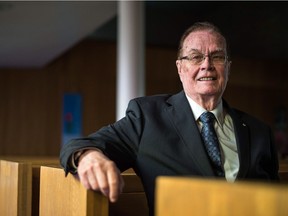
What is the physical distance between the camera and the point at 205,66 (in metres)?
1.62

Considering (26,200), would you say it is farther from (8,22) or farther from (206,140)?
(8,22)

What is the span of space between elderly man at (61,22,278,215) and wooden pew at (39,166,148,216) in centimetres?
13

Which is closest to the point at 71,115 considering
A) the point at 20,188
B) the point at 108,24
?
the point at 108,24

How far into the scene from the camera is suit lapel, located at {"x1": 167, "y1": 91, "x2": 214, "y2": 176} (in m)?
1.48

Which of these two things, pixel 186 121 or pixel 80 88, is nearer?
pixel 186 121

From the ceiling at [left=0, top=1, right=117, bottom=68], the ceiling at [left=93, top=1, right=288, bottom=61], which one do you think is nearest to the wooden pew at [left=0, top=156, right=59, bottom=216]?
the ceiling at [left=0, top=1, right=117, bottom=68]

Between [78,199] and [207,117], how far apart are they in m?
0.59

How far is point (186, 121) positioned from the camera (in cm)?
159

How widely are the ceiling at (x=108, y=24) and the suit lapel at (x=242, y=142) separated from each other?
324 cm

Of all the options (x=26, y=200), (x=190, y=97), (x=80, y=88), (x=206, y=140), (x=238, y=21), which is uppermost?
(x=238, y=21)

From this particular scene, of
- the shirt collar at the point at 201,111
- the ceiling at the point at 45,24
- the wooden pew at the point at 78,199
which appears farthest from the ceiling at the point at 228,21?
the wooden pew at the point at 78,199

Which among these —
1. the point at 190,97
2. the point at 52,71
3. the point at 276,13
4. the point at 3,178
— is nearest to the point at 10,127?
the point at 52,71

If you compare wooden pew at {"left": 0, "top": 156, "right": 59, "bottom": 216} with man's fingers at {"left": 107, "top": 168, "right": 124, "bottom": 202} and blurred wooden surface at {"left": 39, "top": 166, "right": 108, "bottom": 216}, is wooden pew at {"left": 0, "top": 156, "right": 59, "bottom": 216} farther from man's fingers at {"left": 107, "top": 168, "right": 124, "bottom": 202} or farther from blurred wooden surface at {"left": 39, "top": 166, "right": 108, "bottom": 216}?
man's fingers at {"left": 107, "top": 168, "right": 124, "bottom": 202}

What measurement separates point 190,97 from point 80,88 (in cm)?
676
